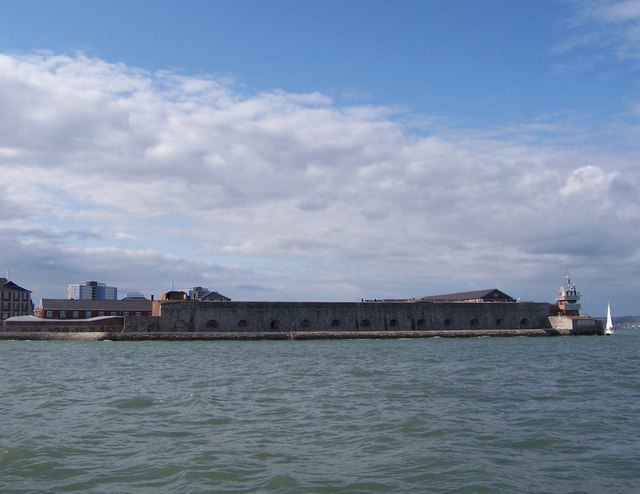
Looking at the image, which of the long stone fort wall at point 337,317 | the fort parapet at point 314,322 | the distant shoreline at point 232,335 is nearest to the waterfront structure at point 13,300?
the fort parapet at point 314,322

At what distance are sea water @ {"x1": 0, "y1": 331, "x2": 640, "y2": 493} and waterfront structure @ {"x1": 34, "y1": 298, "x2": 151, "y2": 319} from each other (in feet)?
101

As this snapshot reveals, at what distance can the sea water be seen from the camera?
741cm

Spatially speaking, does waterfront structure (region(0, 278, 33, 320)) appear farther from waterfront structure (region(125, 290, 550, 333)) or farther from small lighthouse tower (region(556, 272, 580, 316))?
small lighthouse tower (region(556, 272, 580, 316))

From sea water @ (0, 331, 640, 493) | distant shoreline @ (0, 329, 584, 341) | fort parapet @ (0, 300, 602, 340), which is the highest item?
fort parapet @ (0, 300, 602, 340)

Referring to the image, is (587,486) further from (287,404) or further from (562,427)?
(287,404)

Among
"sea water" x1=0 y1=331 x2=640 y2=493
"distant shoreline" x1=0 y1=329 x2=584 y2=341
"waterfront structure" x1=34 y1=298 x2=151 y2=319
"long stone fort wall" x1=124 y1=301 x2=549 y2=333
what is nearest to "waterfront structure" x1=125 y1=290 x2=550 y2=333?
"long stone fort wall" x1=124 y1=301 x2=549 y2=333

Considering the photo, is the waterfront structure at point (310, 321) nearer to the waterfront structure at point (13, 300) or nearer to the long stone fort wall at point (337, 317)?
the long stone fort wall at point (337, 317)

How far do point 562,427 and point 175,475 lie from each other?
593cm

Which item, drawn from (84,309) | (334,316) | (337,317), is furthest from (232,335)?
(84,309)

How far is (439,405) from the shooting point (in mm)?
12141

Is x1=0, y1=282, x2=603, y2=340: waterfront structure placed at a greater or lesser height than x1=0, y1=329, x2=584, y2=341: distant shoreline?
greater

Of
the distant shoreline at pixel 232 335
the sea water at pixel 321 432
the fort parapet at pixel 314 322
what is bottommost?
the sea water at pixel 321 432

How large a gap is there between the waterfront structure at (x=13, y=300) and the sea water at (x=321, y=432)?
46155 millimetres

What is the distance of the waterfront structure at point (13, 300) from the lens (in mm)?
Answer: 59844
